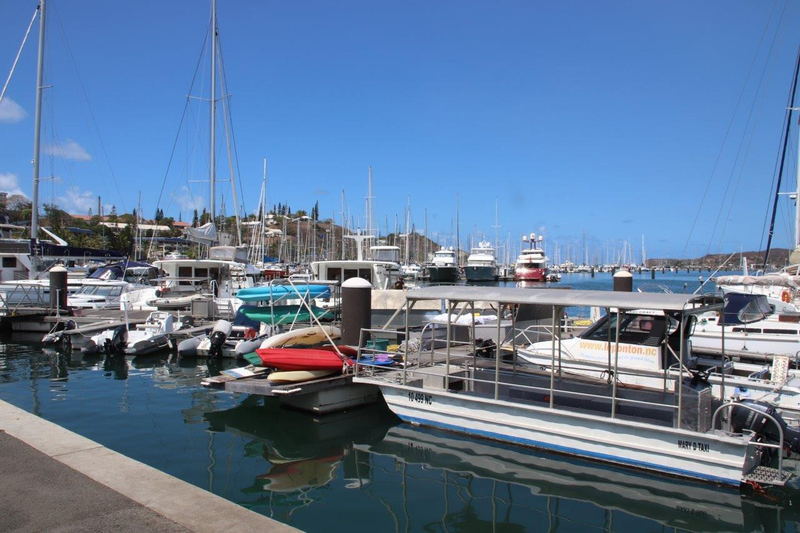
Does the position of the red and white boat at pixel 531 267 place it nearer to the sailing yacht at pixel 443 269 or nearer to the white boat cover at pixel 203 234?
the sailing yacht at pixel 443 269

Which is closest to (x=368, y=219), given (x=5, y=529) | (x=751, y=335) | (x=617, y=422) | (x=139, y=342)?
(x=139, y=342)

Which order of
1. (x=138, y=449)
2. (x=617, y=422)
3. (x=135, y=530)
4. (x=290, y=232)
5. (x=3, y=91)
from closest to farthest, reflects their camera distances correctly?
1. (x=135, y=530)
2. (x=617, y=422)
3. (x=138, y=449)
4. (x=3, y=91)
5. (x=290, y=232)

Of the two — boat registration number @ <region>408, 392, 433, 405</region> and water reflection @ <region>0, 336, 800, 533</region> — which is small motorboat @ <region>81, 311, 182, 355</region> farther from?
boat registration number @ <region>408, 392, 433, 405</region>

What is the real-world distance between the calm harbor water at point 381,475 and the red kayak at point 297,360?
1.22 metres

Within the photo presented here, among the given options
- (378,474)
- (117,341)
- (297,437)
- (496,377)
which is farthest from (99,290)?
(496,377)

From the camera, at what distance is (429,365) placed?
13.5m

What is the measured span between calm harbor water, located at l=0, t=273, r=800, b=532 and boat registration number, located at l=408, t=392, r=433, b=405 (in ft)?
2.09

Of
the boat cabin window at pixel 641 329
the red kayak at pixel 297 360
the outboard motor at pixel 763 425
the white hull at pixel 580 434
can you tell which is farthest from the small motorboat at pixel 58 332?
the outboard motor at pixel 763 425

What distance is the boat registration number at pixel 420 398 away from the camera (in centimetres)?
1194

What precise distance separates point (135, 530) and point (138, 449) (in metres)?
6.20

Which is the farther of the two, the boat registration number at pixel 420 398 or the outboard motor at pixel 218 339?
the outboard motor at pixel 218 339

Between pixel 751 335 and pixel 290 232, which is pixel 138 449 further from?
pixel 290 232

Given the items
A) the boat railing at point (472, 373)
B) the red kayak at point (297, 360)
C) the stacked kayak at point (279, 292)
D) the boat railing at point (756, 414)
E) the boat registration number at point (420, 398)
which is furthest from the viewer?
the stacked kayak at point (279, 292)

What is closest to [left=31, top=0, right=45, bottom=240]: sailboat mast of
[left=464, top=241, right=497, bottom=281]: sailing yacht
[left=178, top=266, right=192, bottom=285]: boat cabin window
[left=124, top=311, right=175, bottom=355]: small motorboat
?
[left=178, top=266, right=192, bottom=285]: boat cabin window
